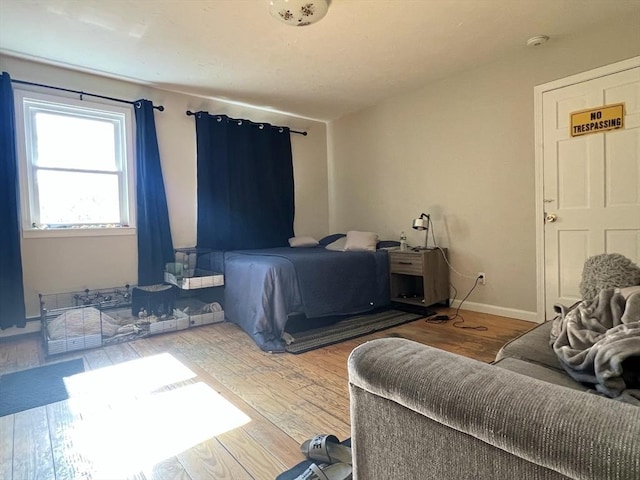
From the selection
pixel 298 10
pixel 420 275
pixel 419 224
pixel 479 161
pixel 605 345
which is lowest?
pixel 420 275

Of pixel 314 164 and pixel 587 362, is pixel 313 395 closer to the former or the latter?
pixel 587 362

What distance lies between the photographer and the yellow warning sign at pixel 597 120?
106 inches

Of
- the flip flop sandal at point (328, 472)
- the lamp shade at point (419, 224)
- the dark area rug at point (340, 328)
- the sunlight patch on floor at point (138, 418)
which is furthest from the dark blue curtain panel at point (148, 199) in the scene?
the flip flop sandal at point (328, 472)

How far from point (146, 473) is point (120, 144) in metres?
3.22

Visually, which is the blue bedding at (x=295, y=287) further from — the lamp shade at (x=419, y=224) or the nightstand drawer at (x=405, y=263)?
the lamp shade at (x=419, y=224)

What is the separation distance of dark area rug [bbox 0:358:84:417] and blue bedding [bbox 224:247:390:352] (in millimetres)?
1214

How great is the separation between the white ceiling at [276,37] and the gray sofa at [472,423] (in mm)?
2447

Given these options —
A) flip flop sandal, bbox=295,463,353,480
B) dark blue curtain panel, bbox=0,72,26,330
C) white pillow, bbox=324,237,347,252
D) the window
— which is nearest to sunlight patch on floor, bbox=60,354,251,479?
flip flop sandal, bbox=295,463,353,480

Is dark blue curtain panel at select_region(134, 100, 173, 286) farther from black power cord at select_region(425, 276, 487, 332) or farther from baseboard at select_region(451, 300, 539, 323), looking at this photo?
baseboard at select_region(451, 300, 539, 323)

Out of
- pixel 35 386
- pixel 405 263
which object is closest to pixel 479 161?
pixel 405 263

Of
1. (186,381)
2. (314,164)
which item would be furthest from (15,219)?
(314,164)

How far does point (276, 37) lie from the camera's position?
2789mm

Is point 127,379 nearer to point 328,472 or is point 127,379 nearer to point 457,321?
point 328,472

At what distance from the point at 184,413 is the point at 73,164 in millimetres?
2814
